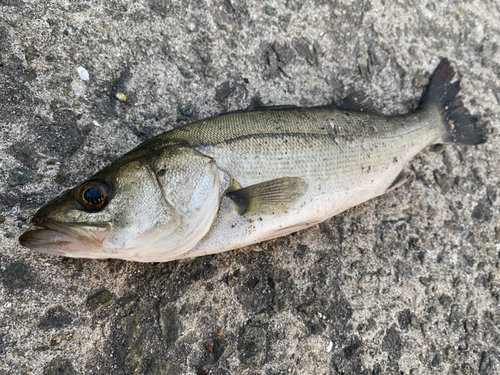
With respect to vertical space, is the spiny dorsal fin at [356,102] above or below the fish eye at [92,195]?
above

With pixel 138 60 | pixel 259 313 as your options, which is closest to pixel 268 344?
pixel 259 313

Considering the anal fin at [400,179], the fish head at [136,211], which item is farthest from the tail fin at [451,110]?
the fish head at [136,211]

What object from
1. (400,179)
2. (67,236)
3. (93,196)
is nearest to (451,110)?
(400,179)

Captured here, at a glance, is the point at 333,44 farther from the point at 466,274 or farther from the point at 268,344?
the point at 268,344

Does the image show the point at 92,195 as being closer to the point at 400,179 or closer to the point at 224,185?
the point at 224,185

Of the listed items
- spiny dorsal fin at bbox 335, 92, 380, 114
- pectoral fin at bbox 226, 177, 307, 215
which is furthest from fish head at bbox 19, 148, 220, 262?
spiny dorsal fin at bbox 335, 92, 380, 114

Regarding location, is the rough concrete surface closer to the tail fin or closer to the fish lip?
the tail fin

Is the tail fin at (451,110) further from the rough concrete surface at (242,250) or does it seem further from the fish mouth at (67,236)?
the fish mouth at (67,236)
